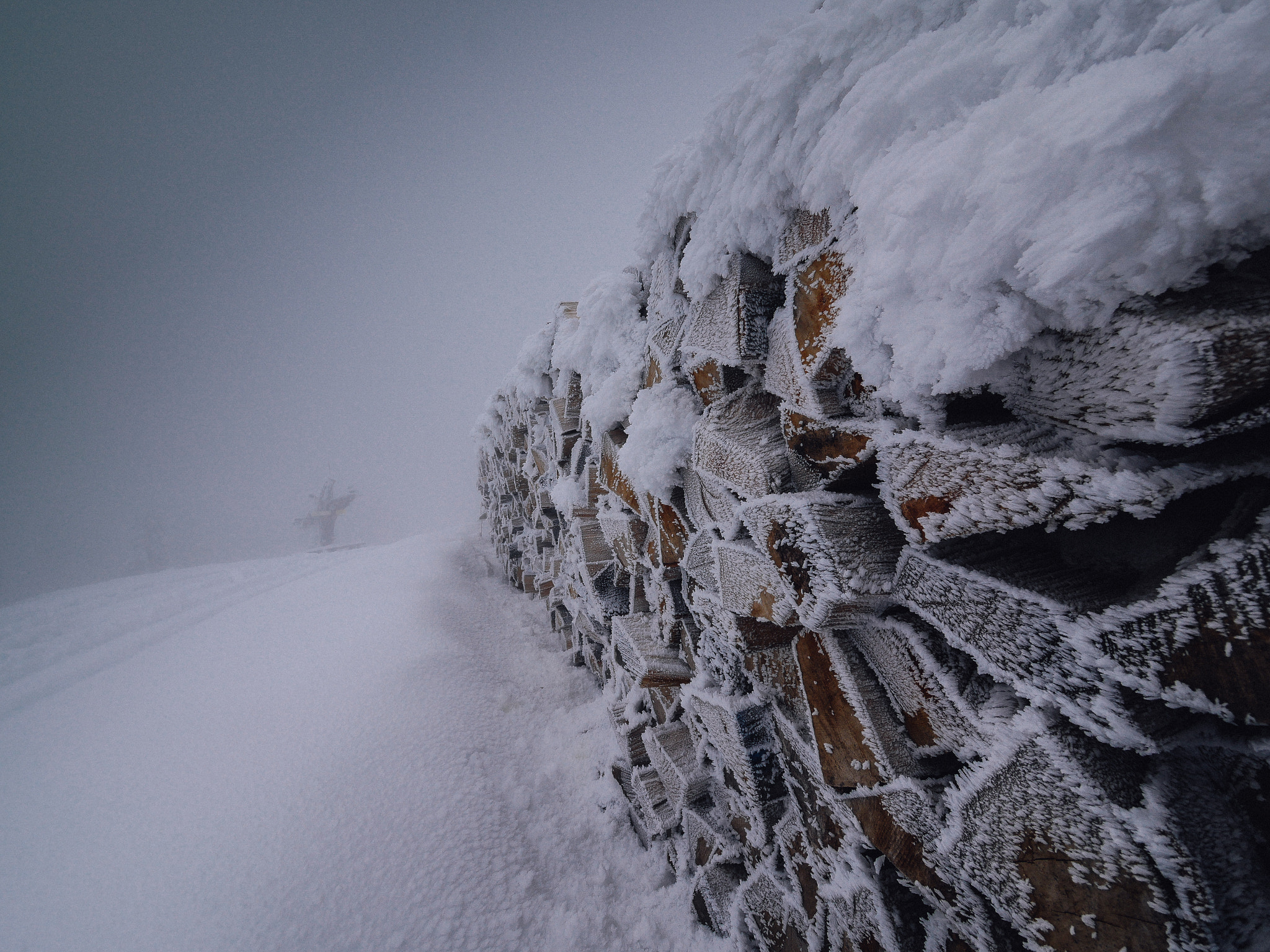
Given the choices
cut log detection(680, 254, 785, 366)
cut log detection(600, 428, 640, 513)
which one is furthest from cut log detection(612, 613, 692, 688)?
cut log detection(680, 254, 785, 366)

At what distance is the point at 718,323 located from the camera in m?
0.72

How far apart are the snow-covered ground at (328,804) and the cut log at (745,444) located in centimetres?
110

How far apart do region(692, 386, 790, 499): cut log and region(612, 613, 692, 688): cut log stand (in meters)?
0.58

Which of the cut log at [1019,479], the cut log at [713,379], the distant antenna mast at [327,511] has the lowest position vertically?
the cut log at [1019,479]

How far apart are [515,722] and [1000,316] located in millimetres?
1684

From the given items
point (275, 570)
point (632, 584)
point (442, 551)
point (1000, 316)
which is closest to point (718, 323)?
point (1000, 316)

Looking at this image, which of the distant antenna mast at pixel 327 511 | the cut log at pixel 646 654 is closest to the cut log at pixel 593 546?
the cut log at pixel 646 654

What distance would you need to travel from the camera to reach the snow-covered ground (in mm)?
954

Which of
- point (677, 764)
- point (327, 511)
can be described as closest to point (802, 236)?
point (677, 764)

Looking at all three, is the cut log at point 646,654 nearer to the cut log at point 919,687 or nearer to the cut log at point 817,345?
the cut log at point 919,687

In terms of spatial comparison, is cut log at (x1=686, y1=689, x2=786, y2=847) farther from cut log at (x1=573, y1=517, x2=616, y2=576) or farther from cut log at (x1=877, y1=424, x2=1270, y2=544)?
cut log at (x1=573, y1=517, x2=616, y2=576)

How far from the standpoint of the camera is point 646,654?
117 centimetres

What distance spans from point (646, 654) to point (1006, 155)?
1131 millimetres

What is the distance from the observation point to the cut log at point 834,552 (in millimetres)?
549
